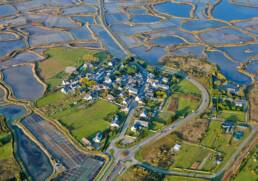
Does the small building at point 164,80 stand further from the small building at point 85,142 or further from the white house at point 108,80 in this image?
the small building at point 85,142

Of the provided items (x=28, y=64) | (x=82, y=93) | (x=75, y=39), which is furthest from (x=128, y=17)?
(x=82, y=93)

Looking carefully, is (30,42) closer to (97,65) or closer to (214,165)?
(97,65)

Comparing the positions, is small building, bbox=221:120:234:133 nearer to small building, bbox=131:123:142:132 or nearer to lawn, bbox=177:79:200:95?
lawn, bbox=177:79:200:95

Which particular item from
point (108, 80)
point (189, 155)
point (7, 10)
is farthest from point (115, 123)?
point (7, 10)

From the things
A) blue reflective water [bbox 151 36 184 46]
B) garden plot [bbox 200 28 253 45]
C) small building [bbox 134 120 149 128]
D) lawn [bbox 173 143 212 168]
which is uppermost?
garden plot [bbox 200 28 253 45]

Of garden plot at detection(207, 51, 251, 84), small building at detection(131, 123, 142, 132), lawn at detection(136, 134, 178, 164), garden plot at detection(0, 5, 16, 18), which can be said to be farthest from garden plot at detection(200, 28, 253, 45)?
garden plot at detection(0, 5, 16, 18)

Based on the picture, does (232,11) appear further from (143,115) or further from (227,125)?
(143,115)

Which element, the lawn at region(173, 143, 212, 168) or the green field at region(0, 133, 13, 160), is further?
the green field at region(0, 133, 13, 160)
